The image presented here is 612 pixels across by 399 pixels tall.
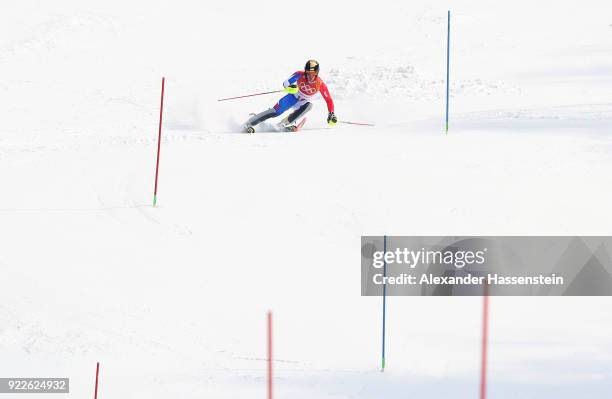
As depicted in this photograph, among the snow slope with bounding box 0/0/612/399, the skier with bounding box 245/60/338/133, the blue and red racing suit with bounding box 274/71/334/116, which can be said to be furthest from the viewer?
the blue and red racing suit with bounding box 274/71/334/116

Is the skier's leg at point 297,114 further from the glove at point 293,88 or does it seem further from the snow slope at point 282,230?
the snow slope at point 282,230

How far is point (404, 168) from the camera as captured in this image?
504 inches

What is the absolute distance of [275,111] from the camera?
51.9 ft

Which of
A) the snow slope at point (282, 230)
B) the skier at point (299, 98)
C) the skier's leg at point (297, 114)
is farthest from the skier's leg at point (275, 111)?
the snow slope at point (282, 230)

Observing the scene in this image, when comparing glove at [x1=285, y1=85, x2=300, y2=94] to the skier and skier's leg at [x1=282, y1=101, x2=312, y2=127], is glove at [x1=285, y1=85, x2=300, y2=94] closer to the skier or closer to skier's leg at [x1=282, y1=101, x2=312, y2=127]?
the skier

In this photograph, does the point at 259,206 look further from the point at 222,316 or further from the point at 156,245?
the point at 222,316

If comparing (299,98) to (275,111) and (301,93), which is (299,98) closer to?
(301,93)

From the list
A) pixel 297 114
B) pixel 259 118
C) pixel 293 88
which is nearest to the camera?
pixel 259 118

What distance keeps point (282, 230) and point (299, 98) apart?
4916mm

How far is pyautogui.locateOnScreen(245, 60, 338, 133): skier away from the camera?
1571cm

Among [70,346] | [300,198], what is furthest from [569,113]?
[70,346]

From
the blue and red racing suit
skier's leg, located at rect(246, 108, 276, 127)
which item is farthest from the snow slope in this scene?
the blue and red racing suit

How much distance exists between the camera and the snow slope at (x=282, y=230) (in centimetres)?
901

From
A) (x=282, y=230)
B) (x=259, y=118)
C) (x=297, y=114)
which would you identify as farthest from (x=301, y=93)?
(x=282, y=230)
